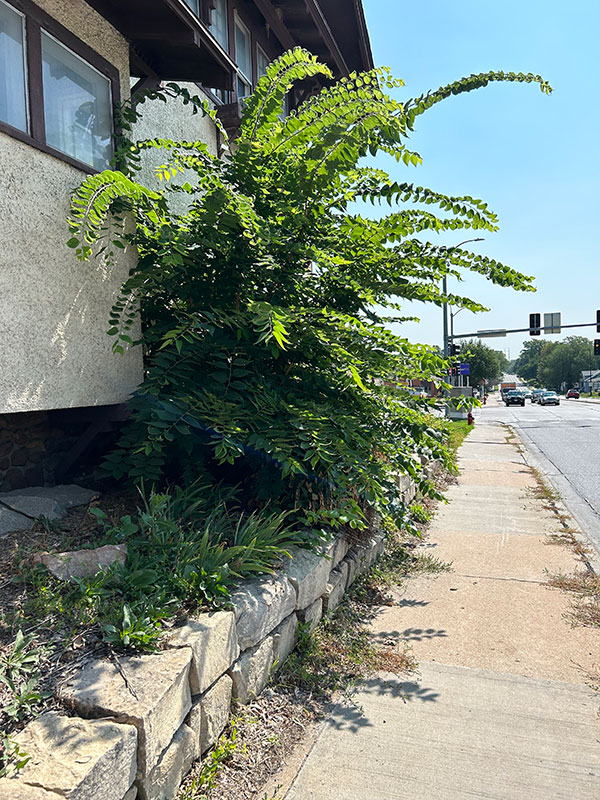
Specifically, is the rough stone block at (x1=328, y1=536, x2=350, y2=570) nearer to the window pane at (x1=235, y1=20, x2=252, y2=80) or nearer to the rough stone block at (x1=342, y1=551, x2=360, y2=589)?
the rough stone block at (x1=342, y1=551, x2=360, y2=589)

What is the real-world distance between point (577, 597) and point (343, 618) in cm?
195

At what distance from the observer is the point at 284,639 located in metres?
3.61

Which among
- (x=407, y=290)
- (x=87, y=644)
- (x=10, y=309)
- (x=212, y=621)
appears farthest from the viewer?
(x=407, y=290)

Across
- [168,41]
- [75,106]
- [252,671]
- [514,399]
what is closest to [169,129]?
[168,41]

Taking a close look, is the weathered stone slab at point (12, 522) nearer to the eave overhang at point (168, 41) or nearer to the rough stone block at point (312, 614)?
the rough stone block at point (312, 614)

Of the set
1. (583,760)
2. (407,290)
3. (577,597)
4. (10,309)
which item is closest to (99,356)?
(10,309)

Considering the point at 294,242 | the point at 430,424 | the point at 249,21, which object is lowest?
the point at 430,424

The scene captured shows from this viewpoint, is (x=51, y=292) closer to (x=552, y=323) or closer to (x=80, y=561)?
(x=80, y=561)

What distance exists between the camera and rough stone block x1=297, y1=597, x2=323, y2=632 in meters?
3.89

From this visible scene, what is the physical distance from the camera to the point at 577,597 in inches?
195

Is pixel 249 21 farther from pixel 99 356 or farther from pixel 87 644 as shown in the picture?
pixel 87 644

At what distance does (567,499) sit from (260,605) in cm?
748

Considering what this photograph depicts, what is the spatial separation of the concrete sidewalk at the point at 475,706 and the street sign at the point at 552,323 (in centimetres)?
2496

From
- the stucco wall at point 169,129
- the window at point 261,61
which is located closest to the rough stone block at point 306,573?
the stucco wall at point 169,129
